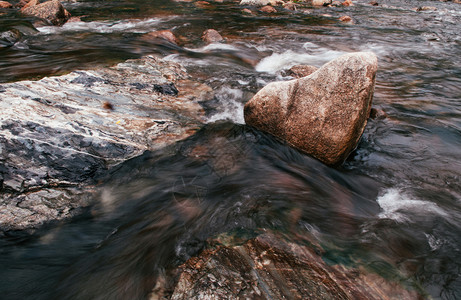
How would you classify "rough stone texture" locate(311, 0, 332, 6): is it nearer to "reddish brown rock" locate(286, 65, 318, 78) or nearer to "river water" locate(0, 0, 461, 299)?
"river water" locate(0, 0, 461, 299)

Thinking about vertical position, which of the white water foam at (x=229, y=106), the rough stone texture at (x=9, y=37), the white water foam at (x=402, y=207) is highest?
the rough stone texture at (x=9, y=37)

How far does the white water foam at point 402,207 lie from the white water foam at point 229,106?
2.70m

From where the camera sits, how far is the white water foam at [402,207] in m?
3.48

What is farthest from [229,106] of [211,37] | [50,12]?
[50,12]

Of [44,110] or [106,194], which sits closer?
[106,194]

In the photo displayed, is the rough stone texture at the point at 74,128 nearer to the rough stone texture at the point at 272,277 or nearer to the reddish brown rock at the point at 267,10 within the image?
the rough stone texture at the point at 272,277

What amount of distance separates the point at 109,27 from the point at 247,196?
11434mm

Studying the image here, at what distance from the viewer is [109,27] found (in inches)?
471

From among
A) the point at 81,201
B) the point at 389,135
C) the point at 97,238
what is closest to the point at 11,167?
the point at 81,201

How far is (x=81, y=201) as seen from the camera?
330 centimetres

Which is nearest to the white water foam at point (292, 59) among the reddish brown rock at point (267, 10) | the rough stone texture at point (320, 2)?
the reddish brown rock at point (267, 10)

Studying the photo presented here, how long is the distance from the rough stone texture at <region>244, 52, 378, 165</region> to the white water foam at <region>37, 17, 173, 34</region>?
29.9 feet

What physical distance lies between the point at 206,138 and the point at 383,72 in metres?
6.34

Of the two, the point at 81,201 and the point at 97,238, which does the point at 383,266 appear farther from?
the point at 81,201
